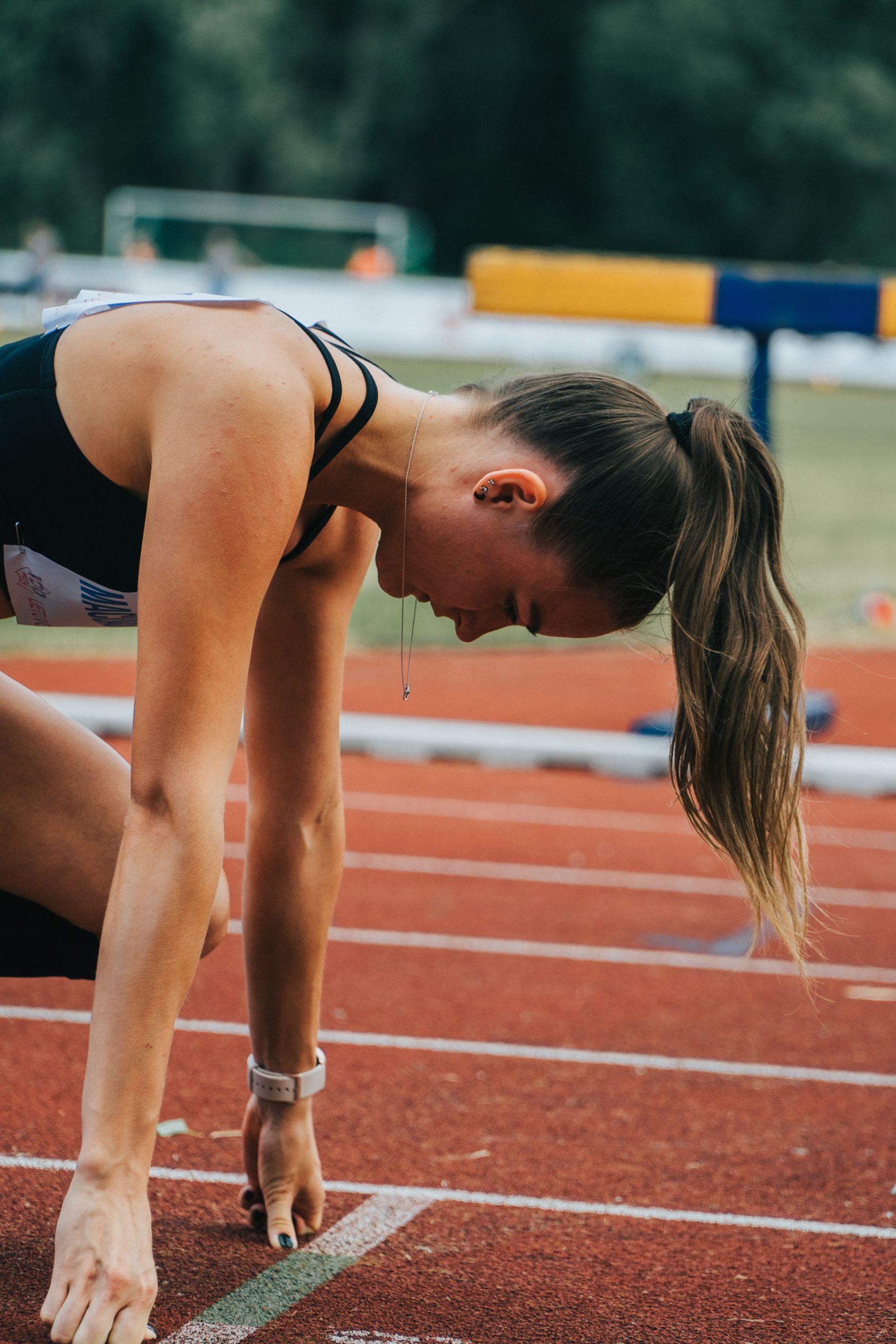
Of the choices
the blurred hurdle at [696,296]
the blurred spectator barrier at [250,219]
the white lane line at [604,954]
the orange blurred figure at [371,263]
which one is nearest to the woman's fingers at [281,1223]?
the white lane line at [604,954]

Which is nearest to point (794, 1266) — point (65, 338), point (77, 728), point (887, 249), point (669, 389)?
point (77, 728)

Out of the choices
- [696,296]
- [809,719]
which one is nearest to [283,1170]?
[696,296]

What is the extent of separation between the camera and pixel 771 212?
40656 millimetres

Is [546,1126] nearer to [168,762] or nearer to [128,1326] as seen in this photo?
[128,1326]

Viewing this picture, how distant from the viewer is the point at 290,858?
2.60 m

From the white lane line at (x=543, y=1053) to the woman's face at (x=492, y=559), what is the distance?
5.87 feet

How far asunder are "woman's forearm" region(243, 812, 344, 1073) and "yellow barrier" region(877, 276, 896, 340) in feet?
12.9

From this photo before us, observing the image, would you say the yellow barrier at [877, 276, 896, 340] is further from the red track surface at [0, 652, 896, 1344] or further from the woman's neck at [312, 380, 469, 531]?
the woman's neck at [312, 380, 469, 531]

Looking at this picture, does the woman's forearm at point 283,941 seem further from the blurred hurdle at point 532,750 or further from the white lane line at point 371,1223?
the blurred hurdle at point 532,750

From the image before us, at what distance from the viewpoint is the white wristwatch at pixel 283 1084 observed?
2588 millimetres

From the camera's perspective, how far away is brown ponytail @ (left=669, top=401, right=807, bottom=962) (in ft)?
6.66

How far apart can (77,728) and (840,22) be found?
42.9 meters

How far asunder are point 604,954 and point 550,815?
1.68m

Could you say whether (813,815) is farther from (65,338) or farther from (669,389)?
(669,389)
